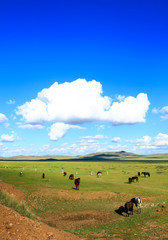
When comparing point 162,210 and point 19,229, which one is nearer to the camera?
point 19,229

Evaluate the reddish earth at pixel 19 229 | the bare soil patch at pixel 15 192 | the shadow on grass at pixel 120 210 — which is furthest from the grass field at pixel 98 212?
the reddish earth at pixel 19 229

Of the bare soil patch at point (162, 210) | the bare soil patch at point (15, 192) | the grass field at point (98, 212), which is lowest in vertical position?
the grass field at point (98, 212)

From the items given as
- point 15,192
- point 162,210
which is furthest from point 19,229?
point 15,192

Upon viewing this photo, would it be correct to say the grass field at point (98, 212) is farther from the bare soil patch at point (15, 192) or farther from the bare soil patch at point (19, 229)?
the bare soil patch at point (19, 229)

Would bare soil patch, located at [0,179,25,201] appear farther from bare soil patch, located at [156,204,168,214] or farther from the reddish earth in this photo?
bare soil patch, located at [156,204,168,214]

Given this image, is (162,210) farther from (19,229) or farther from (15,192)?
(15,192)

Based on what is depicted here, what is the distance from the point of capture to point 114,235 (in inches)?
689

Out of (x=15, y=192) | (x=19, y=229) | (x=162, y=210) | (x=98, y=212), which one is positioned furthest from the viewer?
(x=15, y=192)

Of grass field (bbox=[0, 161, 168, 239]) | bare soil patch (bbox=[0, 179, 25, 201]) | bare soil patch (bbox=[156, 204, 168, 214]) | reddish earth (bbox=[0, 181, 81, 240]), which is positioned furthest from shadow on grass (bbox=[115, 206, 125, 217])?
bare soil patch (bbox=[0, 179, 25, 201])

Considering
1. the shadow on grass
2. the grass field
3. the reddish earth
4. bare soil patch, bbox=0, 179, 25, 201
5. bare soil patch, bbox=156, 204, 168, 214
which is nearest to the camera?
the reddish earth

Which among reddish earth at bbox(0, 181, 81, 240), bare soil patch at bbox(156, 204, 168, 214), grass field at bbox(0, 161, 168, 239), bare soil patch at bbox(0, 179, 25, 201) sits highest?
reddish earth at bbox(0, 181, 81, 240)

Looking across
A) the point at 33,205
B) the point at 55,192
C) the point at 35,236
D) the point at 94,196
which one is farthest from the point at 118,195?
the point at 35,236

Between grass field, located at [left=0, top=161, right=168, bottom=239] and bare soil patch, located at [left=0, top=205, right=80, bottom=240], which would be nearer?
bare soil patch, located at [left=0, top=205, right=80, bottom=240]

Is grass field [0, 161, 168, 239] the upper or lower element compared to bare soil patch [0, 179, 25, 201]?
lower
